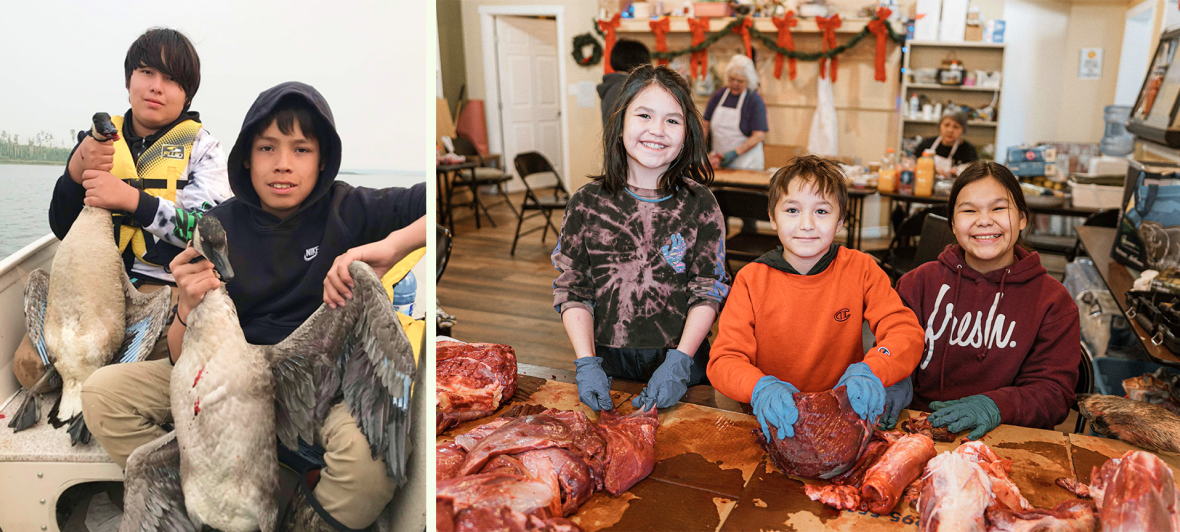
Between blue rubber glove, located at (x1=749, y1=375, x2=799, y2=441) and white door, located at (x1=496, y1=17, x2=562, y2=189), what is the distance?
8232 mm

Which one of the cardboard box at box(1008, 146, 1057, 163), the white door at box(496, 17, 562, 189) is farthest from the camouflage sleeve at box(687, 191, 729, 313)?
the white door at box(496, 17, 562, 189)

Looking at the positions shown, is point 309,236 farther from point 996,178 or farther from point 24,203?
point 996,178

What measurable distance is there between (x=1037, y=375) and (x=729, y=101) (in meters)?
4.63

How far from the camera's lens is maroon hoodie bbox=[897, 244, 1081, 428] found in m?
1.65

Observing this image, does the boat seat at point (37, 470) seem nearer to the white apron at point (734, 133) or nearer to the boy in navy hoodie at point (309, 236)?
the boy in navy hoodie at point (309, 236)

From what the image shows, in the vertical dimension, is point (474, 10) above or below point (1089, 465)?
above

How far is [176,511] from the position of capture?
113 centimetres

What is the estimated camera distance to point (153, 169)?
1.16m

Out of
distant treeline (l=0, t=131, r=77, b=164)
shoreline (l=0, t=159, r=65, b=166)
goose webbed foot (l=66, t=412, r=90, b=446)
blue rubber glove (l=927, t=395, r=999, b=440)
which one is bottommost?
blue rubber glove (l=927, t=395, r=999, b=440)

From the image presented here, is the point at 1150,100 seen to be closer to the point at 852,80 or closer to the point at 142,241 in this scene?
the point at 852,80

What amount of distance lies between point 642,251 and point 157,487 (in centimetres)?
111

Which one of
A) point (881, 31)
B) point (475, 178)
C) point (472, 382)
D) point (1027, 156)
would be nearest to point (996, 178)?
point (472, 382)

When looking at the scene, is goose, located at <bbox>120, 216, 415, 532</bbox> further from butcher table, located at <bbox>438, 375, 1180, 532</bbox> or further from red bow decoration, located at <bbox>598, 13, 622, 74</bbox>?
red bow decoration, located at <bbox>598, 13, 622, 74</bbox>

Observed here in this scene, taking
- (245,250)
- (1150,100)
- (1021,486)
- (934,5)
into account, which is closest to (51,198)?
(245,250)
